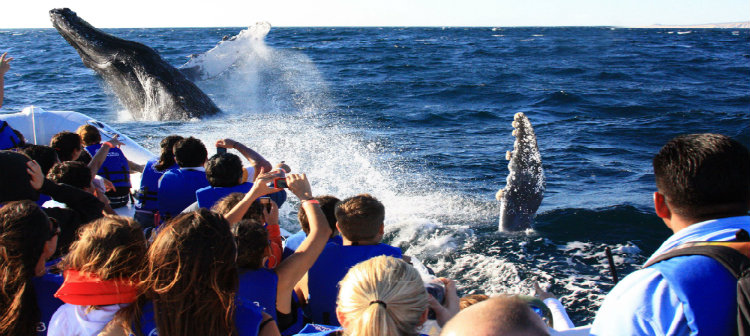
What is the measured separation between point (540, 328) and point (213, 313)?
121cm

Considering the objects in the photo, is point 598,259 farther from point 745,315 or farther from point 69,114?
point 69,114

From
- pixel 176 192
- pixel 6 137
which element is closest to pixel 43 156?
pixel 176 192

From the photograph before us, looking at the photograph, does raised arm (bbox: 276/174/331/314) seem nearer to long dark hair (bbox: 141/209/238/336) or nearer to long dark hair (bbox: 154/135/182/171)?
long dark hair (bbox: 141/209/238/336)

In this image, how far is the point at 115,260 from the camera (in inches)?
90.4

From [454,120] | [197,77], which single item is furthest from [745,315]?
[197,77]

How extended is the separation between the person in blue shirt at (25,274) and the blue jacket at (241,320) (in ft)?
1.94

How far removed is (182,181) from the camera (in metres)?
4.63

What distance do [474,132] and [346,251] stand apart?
11761 millimetres

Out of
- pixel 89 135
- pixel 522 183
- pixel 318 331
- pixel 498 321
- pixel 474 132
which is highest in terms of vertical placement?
pixel 498 321

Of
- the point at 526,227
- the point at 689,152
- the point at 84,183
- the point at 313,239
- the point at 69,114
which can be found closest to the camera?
the point at 689,152

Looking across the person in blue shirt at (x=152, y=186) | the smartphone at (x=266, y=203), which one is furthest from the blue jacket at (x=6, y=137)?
the smartphone at (x=266, y=203)

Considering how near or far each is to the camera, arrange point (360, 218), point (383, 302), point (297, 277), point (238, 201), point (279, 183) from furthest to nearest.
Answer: point (238, 201), point (279, 183), point (360, 218), point (297, 277), point (383, 302)

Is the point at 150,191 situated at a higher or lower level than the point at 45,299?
lower

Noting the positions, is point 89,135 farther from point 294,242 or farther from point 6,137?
point 294,242
